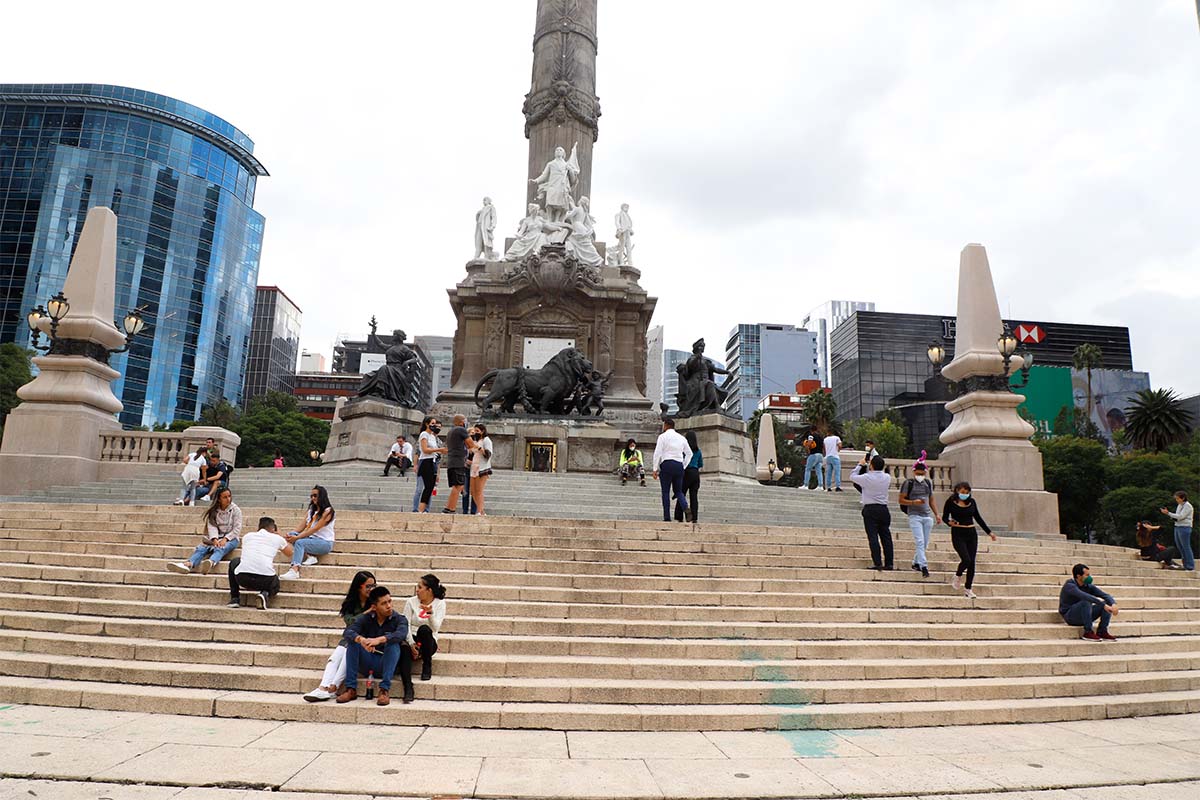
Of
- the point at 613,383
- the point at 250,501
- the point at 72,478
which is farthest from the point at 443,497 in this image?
the point at 613,383

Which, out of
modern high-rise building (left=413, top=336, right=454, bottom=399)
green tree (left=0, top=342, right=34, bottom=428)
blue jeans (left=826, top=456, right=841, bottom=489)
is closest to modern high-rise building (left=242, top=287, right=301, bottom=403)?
modern high-rise building (left=413, top=336, right=454, bottom=399)

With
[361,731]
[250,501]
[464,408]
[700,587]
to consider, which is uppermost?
[464,408]

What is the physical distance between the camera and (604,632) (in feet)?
26.5

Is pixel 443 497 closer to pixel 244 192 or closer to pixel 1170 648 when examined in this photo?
pixel 1170 648

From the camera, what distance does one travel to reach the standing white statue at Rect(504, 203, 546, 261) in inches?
1177

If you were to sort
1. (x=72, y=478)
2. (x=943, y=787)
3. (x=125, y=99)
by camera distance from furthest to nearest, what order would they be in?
(x=125, y=99)
(x=72, y=478)
(x=943, y=787)

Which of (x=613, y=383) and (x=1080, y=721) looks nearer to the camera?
(x=1080, y=721)

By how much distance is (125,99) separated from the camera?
8331 cm

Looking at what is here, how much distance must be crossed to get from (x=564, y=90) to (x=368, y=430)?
18191 mm

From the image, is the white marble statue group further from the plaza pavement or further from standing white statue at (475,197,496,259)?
the plaza pavement

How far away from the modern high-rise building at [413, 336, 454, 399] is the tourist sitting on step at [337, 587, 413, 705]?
11727 centimetres

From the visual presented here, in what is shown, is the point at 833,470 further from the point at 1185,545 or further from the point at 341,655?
the point at 341,655

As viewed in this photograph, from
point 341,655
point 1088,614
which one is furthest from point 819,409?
point 341,655

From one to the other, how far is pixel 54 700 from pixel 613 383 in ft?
75.3
